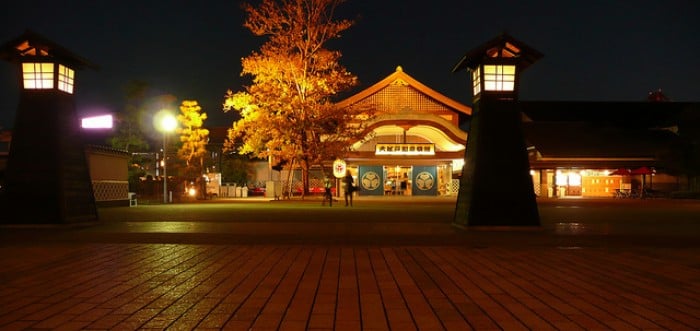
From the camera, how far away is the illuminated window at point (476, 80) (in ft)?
43.5

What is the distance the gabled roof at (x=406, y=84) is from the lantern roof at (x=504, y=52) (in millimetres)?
23439

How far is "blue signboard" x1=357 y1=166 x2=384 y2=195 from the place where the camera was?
39.6 metres

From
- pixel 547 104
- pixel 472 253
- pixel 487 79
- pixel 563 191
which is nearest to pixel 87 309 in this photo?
pixel 472 253

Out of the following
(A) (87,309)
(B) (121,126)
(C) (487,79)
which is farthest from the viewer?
(B) (121,126)

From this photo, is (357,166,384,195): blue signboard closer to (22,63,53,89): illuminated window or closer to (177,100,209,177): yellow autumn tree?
(177,100,209,177): yellow autumn tree

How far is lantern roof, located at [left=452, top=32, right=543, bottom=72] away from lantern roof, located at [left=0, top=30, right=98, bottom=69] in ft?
32.4

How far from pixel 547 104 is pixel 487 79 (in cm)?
3734

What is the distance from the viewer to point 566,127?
137 ft

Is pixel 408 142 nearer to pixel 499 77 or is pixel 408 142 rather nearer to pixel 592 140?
pixel 592 140

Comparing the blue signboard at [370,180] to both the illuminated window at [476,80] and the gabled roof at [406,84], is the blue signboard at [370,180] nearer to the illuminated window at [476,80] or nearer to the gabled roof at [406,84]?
the gabled roof at [406,84]

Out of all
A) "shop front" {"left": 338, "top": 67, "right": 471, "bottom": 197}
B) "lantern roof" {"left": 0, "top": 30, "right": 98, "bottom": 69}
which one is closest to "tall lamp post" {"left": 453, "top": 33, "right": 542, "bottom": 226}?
"lantern roof" {"left": 0, "top": 30, "right": 98, "bottom": 69}

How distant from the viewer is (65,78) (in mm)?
13664

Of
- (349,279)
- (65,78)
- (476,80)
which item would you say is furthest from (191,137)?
(349,279)

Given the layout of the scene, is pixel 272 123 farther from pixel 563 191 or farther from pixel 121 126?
pixel 563 191
